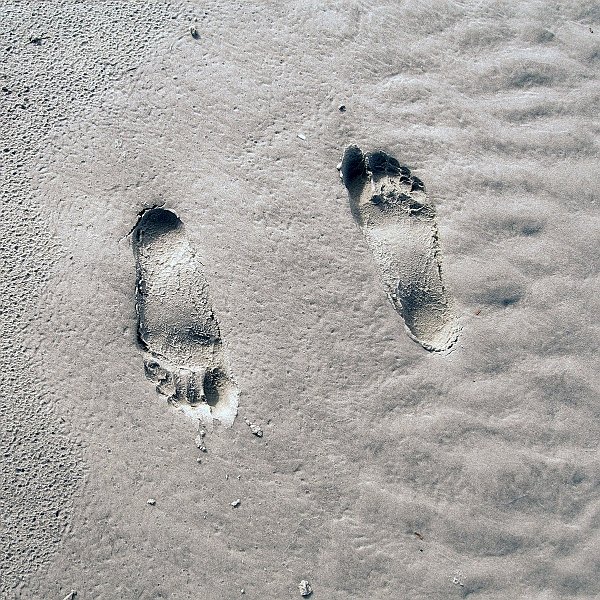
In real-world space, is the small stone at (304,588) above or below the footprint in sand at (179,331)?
below

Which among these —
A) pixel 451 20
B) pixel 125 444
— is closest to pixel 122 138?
Result: pixel 125 444

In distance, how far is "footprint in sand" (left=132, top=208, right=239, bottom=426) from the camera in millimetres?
2600

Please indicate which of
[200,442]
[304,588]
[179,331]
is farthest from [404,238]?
[304,588]

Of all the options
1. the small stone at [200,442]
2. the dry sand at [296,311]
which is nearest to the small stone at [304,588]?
the dry sand at [296,311]

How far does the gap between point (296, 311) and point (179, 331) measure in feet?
1.94

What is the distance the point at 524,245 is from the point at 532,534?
149 cm

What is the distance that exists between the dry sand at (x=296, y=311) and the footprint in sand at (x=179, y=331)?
5 centimetres

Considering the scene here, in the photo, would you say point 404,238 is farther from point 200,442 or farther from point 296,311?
point 200,442

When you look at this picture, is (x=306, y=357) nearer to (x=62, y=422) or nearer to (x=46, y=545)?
(x=62, y=422)

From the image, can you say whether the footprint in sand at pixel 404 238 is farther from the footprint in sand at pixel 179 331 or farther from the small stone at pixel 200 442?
the small stone at pixel 200 442

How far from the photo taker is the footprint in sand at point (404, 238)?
8.86 feet

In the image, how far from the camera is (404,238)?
9.01 feet

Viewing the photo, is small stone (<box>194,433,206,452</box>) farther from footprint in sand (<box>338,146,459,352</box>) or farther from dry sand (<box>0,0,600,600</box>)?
footprint in sand (<box>338,146,459,352</box>)

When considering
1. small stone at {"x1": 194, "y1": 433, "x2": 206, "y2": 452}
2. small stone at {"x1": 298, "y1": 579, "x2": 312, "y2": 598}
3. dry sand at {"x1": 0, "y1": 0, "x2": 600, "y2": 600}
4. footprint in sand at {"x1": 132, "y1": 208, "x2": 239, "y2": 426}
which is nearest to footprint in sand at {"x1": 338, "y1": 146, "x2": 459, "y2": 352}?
dry sand at {"x1": 0, "y1": 0, "x2": 600, "y2": 600}
